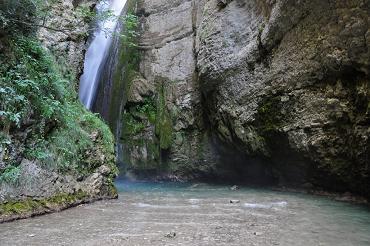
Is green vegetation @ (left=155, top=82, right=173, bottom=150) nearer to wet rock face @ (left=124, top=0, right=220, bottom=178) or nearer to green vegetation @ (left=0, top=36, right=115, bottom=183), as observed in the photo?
wet rock face @ (left=124, top=0, right=220, bottom=178)

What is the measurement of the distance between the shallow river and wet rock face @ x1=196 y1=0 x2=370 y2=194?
2.12 meters

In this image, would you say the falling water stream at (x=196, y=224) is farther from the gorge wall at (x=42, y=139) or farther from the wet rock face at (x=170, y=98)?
the wet rock face at (x=170, y=98)

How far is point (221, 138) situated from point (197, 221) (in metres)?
8.56

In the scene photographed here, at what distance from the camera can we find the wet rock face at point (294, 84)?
8953 mm

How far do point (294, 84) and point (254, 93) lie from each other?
173 cm

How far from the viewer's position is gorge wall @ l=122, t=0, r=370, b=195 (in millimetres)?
9266

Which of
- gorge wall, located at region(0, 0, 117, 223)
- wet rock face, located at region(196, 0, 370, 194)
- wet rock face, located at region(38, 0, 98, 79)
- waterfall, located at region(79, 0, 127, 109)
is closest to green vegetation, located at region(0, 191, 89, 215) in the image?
gorge wall, located at region(0, 0, 117, 223)

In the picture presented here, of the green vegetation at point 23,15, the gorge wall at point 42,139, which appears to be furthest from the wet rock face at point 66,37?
the green vegetation at point 23,15

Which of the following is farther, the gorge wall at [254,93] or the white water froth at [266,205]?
the gorge wall at [254,93]

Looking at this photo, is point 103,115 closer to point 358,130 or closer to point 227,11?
point 227,11

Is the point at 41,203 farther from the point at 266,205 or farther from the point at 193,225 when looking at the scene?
the point at 266,205

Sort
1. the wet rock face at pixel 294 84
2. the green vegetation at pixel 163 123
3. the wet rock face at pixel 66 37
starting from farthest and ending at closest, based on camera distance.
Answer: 1. the green vegetation at pixel 163 123
2. the wet rock face at pixel 66 37
3. the wet rock face at pixel 294 84

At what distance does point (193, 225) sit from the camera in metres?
5.92

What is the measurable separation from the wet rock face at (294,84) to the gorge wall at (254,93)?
30mm
